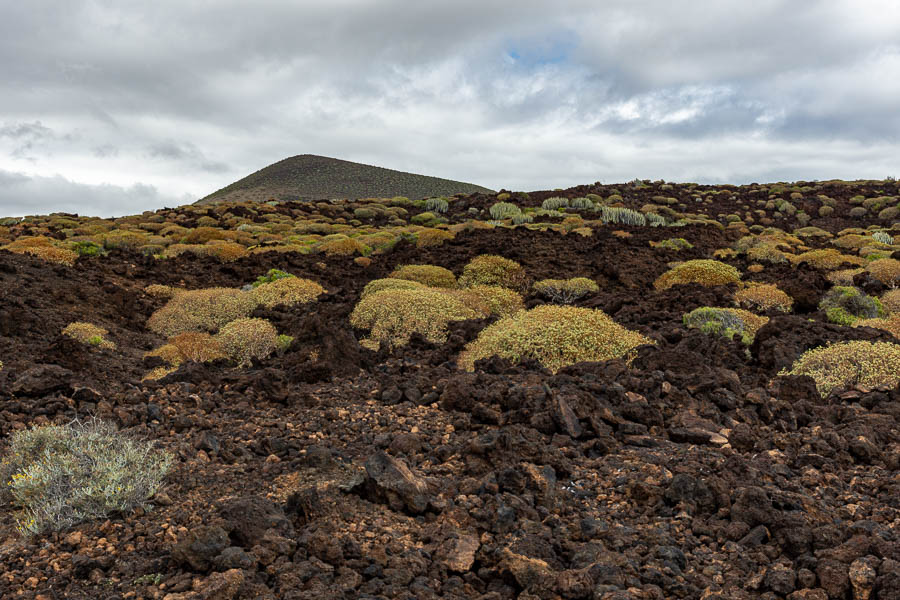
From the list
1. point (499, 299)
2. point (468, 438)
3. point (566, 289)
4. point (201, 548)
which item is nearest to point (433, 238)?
point (566, 289)

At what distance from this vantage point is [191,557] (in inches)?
155

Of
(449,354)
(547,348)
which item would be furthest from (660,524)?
(449,354)

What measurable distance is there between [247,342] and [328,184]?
2784 inches

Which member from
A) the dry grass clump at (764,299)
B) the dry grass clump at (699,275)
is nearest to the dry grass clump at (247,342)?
the dry grass clump at (699,275)

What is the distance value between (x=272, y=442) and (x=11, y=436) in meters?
2.81

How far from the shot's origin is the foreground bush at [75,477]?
15.2 ft

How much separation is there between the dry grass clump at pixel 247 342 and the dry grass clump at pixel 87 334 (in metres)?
1.95

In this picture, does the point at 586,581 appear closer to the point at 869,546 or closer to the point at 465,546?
the point at 465,546

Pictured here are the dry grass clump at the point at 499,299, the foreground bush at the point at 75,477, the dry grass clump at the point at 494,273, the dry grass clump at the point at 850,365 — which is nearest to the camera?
the foreground bush at the point at 75,477

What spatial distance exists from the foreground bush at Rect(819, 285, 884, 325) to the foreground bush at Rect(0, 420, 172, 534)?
12.6m

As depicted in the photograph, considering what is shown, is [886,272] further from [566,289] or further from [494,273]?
[494,273]

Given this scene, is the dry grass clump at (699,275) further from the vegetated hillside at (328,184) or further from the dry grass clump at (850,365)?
the vegetated hillside at (328,184)

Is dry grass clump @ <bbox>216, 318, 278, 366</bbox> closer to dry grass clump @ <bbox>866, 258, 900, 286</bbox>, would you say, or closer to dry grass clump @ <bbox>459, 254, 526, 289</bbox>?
dry grass clump @ <bbox>459, 254, 526, 289</bbox>

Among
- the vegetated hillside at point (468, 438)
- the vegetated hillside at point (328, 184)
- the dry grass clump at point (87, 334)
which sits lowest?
the vegetated hillside at point (468, 438)
